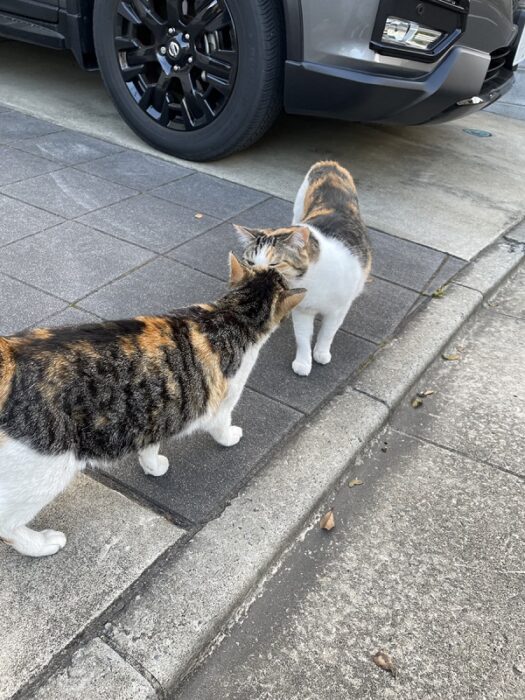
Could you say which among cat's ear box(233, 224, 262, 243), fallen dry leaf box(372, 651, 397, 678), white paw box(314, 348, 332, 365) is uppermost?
cat's ear box(233, 224, 262, 243)

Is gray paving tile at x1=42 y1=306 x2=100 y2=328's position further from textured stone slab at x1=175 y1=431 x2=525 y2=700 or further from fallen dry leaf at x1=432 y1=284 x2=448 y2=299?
fallen dry leaf at x1=432 y1=284 x2=448 y2=299

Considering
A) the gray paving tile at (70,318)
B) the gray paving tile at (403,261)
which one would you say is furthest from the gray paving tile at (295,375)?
the gray paving tile at (70,318)

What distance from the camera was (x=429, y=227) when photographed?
4566 millimetres

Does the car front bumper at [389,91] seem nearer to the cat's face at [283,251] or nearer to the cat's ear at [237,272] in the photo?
the cat's face at [283,251]

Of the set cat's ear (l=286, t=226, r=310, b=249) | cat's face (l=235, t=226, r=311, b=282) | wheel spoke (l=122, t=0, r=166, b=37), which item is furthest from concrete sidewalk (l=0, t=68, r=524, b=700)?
wheel spoke (l=122, t=0, r=166, b=37)

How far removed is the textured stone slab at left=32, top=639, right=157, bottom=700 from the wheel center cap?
4.18 meters

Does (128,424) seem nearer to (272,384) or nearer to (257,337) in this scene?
(257,337)

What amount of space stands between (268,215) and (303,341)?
1736 millimetres

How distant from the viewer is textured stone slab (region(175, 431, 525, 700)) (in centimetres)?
189

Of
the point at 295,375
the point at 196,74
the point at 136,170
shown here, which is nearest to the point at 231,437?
the point at 295,375

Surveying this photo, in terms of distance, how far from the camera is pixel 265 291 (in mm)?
2318

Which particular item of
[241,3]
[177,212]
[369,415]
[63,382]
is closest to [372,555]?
[369,415]

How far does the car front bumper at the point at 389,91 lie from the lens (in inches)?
158

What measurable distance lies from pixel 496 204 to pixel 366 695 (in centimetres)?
432
